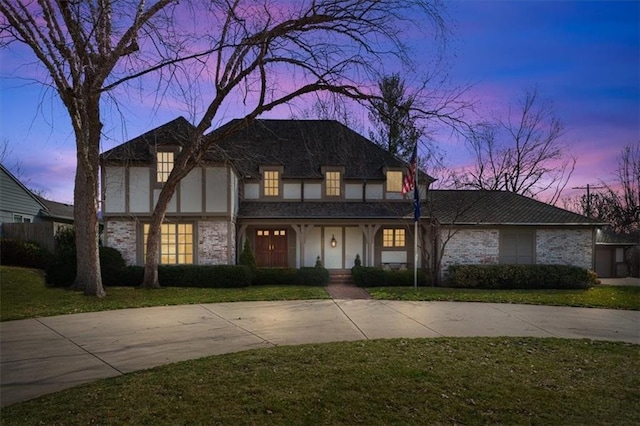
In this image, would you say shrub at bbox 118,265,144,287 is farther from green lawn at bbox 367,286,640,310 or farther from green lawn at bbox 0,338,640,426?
green lawn at bbox 0,338,640,426

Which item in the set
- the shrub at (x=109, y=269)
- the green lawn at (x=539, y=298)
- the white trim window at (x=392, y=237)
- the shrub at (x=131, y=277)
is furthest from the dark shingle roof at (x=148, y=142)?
the white trim window at (x=392, y=237)

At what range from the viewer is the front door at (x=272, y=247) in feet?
73.8

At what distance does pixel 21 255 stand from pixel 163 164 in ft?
24.9

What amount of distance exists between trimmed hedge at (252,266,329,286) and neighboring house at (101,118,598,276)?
1.79 m

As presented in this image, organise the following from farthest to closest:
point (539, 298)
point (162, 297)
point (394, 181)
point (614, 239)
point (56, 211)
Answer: point (56, 211), point (614, 239), point (394, 181), point (539, 298), point (162, 297)

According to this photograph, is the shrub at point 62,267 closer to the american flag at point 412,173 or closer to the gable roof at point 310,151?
the gable roof at point 310,151

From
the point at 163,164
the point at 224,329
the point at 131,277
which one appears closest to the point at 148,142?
the point at 163,164

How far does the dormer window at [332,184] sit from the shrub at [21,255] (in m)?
12.8

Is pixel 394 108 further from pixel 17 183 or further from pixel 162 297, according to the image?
pixel 17 183

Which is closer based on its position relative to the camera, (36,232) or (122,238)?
(122,238)

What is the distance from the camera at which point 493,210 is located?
886 inches

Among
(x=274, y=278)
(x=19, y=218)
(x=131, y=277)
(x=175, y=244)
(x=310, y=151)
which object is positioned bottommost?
(x=274, y=278)

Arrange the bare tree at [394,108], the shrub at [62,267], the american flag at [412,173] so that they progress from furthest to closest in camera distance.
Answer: the shrub at [62,267]
the american flag at [412,173]
the bare tree at [394,108]

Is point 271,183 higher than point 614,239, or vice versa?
point 271,183
